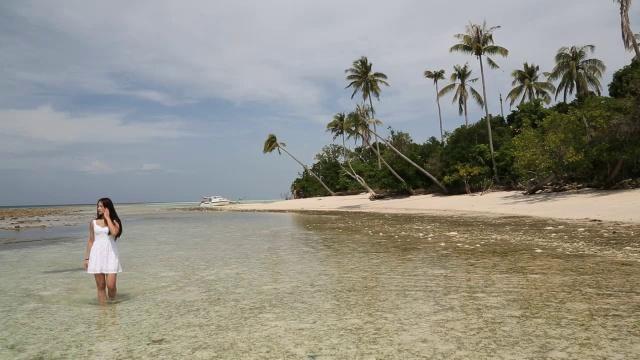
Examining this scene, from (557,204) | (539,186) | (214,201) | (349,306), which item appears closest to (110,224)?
(349,306)

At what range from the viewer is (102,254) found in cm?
701

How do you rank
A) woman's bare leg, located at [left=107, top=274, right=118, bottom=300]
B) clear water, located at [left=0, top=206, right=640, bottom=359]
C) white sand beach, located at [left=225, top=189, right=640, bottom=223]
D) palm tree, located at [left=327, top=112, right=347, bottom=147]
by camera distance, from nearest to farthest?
clear water, located at [left=0, top=206, right=640, bottom=359], woman's bare leg, located at [left=107, top=274, right=118, bottom=300], white sand beach, located at [left=225, top=189, right=640, bottom=223], palm tree, located at [left=327, top=112, right=347, bottom=147]

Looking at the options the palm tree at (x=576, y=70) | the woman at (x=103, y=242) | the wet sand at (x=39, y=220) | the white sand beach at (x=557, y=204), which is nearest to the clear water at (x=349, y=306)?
the woman at (x=103, y=242)

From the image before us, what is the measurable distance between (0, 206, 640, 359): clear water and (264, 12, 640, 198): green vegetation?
653 inches

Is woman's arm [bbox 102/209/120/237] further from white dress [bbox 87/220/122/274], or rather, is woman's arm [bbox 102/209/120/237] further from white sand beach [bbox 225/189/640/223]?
white sand beach [bbox 225/189/640/223]

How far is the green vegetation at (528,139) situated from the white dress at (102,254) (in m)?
27.2

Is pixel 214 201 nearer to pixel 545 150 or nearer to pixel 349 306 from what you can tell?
pixel 545 150

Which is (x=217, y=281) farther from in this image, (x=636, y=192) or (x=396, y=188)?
(x=396, y=188)

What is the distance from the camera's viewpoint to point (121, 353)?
190 inches

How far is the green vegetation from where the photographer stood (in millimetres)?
26484

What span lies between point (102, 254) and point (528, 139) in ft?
99.5

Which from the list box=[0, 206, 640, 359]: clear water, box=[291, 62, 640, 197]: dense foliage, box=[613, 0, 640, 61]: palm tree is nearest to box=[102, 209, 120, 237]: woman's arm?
box=[0, 206, 640, 359]: clear water

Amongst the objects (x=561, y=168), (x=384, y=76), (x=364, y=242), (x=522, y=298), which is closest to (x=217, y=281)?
(x=522, y=298)

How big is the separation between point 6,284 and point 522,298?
1070 centimetres
